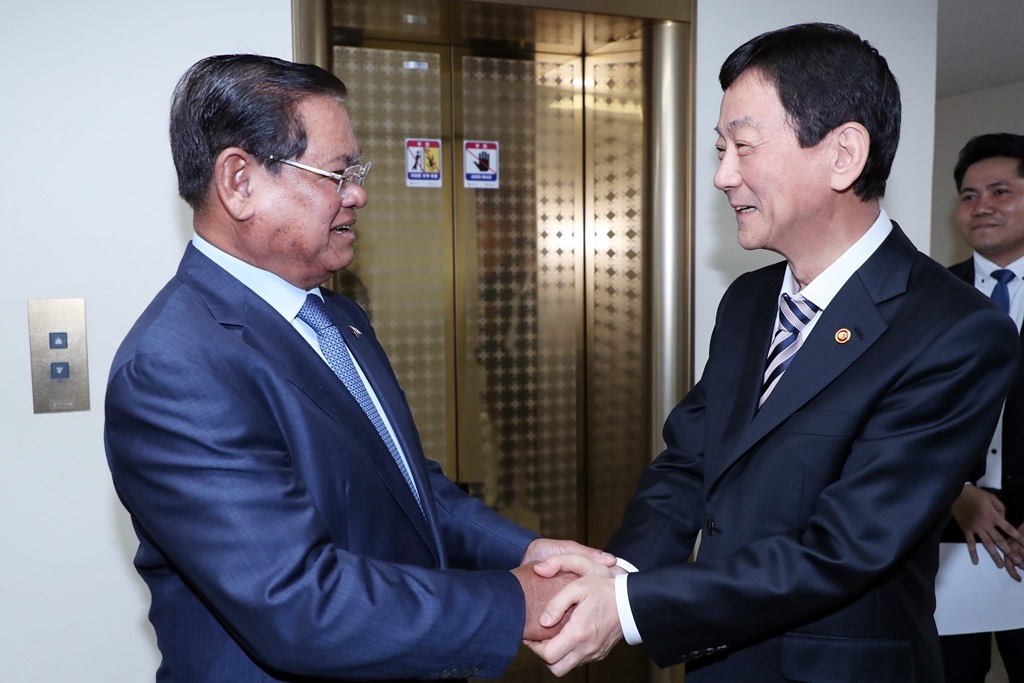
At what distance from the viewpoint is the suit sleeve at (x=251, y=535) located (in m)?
1.24

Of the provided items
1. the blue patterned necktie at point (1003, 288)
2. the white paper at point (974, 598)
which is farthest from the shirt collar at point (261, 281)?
the blue patterned necktie at point (1003, 288)

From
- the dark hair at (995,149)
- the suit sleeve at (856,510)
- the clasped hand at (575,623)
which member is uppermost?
the dark hair at (995,149)

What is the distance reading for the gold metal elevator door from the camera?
9.46 feet

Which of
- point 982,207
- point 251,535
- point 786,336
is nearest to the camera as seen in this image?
point 251,535

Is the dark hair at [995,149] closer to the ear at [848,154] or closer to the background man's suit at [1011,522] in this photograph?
the background man's suit at [1011,522]

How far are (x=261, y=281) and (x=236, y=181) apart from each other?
0.59 ft

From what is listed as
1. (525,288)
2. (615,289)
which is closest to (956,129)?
(615,289)

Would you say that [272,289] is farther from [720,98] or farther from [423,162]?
[720,98]

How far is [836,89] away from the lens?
165cm

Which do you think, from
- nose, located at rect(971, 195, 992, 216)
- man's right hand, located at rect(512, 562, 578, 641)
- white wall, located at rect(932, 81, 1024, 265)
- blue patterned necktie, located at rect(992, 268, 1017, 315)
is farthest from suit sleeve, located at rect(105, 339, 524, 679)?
white wall, located at rect(932, 81, 1024, 265)

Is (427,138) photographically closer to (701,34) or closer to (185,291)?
(701,34)

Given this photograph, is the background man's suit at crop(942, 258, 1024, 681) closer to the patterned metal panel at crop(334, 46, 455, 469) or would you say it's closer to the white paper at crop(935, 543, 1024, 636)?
the white paper at crop(935, 543, 1024, 636)

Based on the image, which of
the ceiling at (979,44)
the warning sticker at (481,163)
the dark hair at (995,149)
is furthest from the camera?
the ceiling at (979,44)

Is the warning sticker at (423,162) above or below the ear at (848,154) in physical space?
above
